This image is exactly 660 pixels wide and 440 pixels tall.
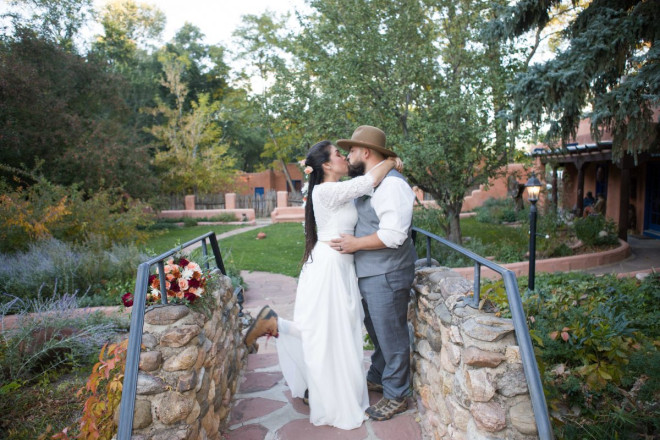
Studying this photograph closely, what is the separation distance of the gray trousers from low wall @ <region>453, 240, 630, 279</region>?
5.18 meters

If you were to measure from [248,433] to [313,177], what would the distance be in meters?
1.73

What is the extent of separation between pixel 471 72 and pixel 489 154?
163 centimetres

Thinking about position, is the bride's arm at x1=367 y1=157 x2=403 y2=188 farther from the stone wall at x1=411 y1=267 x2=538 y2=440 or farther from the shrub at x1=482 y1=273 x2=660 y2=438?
the shrub at x1=482 y1=273 x2=660 y2=438

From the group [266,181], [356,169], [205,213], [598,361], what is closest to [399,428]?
[598,361]

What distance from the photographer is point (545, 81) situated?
6.34 meters

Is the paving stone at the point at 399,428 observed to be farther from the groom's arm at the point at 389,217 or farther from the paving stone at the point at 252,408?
the groom's arm at the point at 389,217

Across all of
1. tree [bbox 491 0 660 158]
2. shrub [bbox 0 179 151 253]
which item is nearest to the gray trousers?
tree [bbox 491 0 660 158]

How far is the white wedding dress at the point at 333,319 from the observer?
110 inches

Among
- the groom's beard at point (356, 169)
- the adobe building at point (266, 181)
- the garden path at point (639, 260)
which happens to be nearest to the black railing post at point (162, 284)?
the groom's beard at point (356, 169)

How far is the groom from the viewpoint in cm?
271

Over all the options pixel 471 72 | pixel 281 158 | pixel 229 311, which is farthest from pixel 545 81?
pixel 281 158

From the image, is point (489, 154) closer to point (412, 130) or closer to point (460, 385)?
point (412, 130)

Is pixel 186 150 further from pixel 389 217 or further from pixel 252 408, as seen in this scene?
pixel 389 217

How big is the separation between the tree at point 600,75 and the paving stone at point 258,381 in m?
5.40
